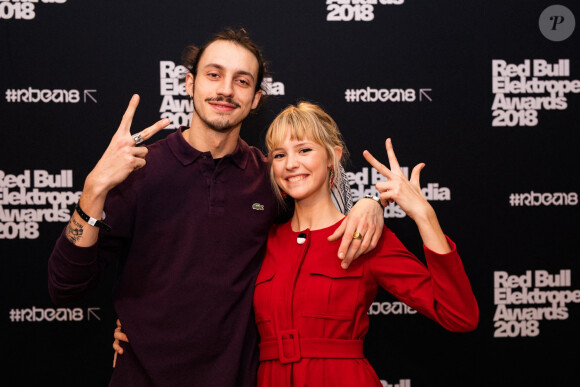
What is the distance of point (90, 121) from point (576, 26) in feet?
7.98

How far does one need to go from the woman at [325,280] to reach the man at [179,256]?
80 millimetres

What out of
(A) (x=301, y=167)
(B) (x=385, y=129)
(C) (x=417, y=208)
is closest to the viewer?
(C) (x=417, y=208)

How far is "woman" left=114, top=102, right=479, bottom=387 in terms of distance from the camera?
150 centimetres

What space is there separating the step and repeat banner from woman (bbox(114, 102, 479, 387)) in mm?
791

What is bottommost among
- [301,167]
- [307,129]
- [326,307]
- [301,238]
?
[326,307]

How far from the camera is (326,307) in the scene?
1632 mm

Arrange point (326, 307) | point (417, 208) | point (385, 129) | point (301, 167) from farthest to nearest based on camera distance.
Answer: point (385, 129) → point (301, 167) → point (326, 307) → point (417, 208)

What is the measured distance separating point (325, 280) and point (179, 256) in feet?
1.55

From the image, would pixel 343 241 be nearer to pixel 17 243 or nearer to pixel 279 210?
pixel 279 210

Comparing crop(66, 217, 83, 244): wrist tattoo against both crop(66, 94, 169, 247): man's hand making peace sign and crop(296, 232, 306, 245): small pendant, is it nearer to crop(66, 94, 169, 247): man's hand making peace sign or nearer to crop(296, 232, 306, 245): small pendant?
crop(66, 94, 169, 247): man's hand making peace sign

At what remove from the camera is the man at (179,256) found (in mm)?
1606

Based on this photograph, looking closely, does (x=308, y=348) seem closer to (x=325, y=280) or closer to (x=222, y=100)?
(x=325, y=280)

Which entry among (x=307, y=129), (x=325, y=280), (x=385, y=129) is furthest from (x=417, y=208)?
(x=385, y=129)

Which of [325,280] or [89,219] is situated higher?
[89,219]
